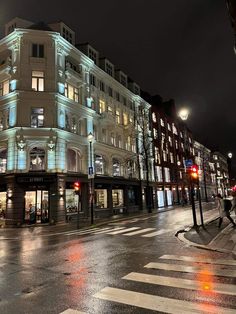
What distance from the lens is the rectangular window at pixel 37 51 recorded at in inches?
1072

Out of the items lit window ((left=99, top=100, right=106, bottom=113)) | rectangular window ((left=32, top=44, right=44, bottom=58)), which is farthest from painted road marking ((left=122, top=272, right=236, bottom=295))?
lit window ((left=99, top=100, right=106, bottom=113))

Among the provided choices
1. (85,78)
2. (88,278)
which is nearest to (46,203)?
(85,78)

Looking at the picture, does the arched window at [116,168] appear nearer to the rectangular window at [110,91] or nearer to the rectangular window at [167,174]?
the rectangular window at [110,91]

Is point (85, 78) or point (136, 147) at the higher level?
point (85, 78)

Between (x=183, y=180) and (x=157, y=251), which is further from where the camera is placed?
(x=183, y=180)

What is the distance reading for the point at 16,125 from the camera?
82.6 feet

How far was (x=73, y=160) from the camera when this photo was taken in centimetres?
2869

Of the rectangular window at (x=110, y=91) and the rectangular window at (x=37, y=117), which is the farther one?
the rectangular window at (x=110, y=91)

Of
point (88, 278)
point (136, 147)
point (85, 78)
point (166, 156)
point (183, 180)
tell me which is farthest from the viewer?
point (183, 180)

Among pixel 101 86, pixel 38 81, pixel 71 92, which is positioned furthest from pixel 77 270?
pixel 101 86

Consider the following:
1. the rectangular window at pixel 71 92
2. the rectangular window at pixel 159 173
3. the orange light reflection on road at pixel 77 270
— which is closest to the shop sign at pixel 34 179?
the rectangular window at pixel 71 92

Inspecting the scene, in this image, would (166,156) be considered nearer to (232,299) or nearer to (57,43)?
(57,43)

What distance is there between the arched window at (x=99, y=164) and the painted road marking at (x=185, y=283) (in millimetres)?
25223

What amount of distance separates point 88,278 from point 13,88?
2350cm
